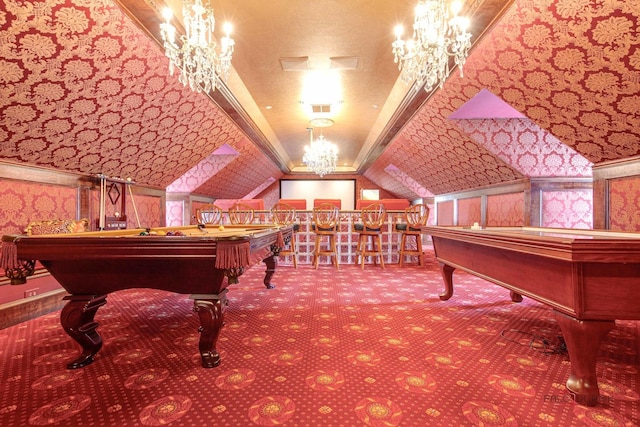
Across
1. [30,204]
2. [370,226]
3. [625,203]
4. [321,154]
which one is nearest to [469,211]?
[370,226]

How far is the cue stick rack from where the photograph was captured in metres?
4.27

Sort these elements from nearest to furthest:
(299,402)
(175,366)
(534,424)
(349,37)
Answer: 1. (534,424)
2. (299,402)
3. (175,366)
4. (349,37)

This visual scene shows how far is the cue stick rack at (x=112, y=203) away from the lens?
4.27 meters

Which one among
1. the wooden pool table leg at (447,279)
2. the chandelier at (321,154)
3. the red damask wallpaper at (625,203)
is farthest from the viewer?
the chandelier at (321,154)

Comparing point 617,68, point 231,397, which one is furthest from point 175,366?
Result: point 617,68

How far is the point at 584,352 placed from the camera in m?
1.44

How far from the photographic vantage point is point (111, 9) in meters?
2.59

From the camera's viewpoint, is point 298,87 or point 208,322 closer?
point 208,322

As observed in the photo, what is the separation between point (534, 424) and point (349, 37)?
4.14m

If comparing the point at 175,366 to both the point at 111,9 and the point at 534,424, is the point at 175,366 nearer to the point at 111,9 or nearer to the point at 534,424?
the point at 534,424

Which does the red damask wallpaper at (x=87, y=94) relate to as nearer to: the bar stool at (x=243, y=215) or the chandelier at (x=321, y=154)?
the bar stool at (x=243, y=215)

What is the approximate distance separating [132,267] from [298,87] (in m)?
4.56

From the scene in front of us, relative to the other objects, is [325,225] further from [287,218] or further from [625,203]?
[625,203]

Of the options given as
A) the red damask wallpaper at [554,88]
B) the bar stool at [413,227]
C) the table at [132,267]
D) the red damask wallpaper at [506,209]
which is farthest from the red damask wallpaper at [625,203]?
the table at [132,267]
